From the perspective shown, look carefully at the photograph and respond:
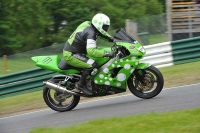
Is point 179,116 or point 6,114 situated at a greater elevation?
point 179,116

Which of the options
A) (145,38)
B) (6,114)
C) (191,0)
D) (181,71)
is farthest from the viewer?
(191,0)

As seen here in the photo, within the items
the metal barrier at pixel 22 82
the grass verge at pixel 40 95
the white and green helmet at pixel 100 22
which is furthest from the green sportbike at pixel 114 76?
the metal barrier at pixel 22 82

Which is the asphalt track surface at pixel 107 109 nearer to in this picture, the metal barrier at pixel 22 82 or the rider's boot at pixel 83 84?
the rider's boot at pixel 83 84

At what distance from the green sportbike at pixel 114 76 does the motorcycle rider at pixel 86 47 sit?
0.13 metres

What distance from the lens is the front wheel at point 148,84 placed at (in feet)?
30.2

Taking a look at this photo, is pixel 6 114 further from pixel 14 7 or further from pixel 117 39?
pixel 14 7

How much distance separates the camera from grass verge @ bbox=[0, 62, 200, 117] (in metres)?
11.2

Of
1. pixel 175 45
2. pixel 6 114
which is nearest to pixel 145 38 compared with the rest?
pixel 175 45

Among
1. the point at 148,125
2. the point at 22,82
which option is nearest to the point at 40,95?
the point at 22,82

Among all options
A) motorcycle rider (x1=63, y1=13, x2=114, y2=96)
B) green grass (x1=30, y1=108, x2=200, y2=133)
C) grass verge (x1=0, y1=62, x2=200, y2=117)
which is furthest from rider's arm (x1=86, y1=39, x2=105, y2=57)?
green grass (x1=30, y1=108, x2=200, y2=133)

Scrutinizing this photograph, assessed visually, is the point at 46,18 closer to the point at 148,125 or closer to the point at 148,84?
the point at 148,84

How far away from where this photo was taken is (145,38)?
55.9ft

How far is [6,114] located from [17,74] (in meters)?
3.05

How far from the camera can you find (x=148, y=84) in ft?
30.6
